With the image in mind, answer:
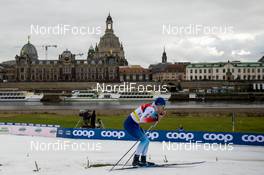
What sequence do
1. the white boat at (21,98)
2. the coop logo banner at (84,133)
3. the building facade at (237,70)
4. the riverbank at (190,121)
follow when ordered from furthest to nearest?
1. the building facade at (237,70)
2. the white boat at (21,98)
3. the riverbank at (190,121)
4. the coop logo banner at (84,133)

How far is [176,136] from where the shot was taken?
23969 millimetres

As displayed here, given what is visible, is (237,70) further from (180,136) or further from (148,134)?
(148,134)

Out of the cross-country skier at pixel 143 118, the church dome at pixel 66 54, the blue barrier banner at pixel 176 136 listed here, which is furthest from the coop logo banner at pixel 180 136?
the church dome at pixel 66 54

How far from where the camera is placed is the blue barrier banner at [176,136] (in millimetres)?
22347

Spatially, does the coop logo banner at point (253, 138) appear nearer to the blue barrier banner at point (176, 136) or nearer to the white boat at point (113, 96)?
the blue barrier banner at point (176, 136)

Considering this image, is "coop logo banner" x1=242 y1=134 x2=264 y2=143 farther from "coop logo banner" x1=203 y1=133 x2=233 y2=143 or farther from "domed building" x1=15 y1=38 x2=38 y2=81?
"domed building" x1=15 y1=38 x2=38 y2=81

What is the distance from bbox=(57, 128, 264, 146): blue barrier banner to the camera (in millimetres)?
22347

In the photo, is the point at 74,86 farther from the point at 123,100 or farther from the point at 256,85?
the point at 256,85

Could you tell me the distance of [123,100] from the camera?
112000mm

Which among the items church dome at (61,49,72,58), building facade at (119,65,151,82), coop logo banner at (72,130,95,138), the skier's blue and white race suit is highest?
church dome at (61,49,72,58)

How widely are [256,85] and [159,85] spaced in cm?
3638

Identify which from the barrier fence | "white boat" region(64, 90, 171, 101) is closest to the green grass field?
the barrier fence

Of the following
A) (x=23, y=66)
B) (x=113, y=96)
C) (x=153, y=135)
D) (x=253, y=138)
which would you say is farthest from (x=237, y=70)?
(x=253, y=138)

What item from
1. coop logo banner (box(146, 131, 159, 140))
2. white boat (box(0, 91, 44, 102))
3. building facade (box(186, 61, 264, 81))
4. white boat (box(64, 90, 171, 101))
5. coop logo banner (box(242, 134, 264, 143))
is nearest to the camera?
coop logo banner (box(242, 134, 264, 143))
